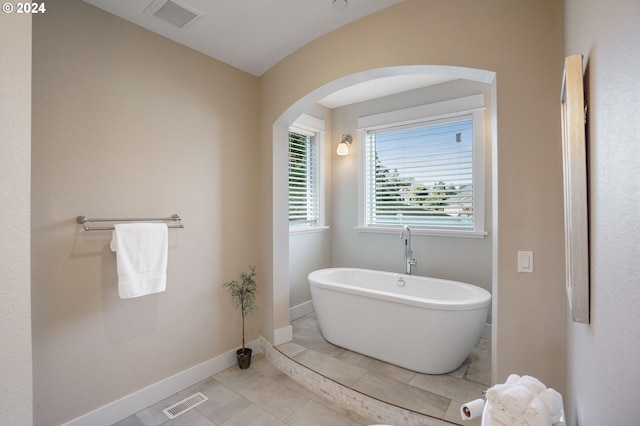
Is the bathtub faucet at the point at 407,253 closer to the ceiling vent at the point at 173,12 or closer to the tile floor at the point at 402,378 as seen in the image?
the tile floor at the point at 402,378

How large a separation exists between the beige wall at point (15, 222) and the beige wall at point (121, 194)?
1.11 metres

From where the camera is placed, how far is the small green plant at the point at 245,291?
2.72 metres

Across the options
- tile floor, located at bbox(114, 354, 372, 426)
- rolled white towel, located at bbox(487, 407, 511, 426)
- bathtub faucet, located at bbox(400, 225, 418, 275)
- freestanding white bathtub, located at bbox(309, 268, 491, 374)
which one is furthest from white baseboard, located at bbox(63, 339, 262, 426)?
rolled white towel, located at bbox(487, 407, 511, 426)

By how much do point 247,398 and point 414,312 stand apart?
1.45 m

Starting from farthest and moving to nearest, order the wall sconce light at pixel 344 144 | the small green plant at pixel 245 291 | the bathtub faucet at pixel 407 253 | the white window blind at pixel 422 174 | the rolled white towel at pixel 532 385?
the wall sconce light at pixel 344 144, the bathtub faucet at pixel 407 253, the white window blind at pixel 422 174, the small green plant at pixel 245 291, the rolled white towel at pixel 532 385

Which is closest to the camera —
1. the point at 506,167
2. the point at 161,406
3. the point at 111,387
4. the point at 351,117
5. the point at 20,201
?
the point at 20,201

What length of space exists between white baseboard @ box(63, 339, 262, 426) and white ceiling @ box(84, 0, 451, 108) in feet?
8.82

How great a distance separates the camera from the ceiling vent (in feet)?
6.25

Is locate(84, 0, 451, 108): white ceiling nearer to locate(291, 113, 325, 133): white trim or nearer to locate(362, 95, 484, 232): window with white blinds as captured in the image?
locate(291, 113, 325, 133): white trim

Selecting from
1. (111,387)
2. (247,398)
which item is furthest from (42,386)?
(247,398)

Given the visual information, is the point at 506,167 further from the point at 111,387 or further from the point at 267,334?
the point at 111,387

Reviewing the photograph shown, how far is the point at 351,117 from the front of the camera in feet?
12.5

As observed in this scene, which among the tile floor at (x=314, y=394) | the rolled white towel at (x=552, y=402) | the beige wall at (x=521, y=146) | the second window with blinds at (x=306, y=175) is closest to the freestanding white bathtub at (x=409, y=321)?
the tile floor at (x=314, y=394)

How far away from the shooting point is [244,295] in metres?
2.77
